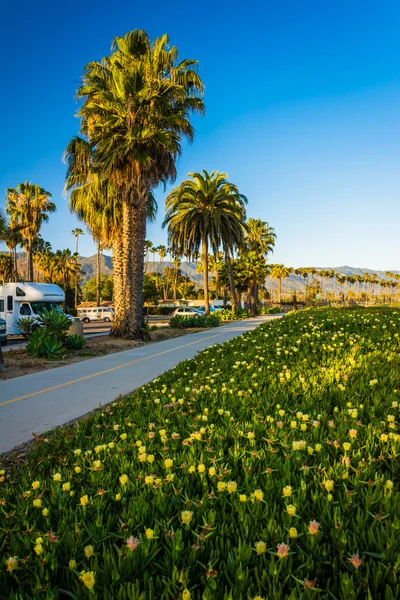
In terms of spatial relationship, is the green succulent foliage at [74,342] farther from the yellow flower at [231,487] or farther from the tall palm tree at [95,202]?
the yellow flower at [231,487]

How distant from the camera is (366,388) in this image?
4477mm

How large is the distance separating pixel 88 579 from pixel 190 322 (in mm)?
26705

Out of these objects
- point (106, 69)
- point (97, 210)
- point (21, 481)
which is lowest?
point (21, 481)

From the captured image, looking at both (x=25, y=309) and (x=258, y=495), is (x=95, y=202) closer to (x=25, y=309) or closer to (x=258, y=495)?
(x=25, y=309)

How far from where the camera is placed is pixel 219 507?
2.31 m

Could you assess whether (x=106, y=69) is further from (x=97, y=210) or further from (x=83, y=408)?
(x=83, y=408)

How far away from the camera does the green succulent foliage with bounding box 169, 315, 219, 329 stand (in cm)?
2767

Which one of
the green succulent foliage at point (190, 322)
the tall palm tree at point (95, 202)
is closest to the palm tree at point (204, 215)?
the green succulent foliage at point (190, 322)

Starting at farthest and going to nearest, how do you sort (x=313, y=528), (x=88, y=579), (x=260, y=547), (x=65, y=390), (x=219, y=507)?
(x=65, y=390), (x=219, y=507), (x=313, y=528), (x=260, y=547), (x=88, y=579)

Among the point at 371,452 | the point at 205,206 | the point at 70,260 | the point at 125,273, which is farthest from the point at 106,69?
the point at 70,260

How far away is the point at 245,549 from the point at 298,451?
1150mm

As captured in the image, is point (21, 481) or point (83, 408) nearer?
point (21, 481)

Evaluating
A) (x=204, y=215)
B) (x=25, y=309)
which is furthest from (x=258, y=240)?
(x=25, y=309)

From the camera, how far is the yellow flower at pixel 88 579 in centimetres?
163
